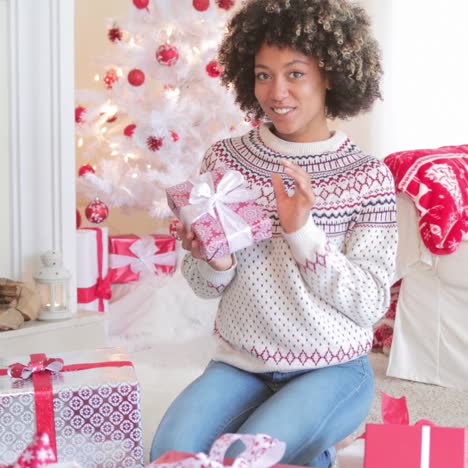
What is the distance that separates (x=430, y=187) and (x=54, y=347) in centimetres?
112

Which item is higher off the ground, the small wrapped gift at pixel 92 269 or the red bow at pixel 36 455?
the red bow at pixel 36 455

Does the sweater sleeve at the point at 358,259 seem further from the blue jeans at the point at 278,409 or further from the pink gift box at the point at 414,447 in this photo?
the pink gift box at the point at 414,447

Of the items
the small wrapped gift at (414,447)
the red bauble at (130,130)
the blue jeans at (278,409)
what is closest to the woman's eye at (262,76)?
the blue jeans at (278,409)

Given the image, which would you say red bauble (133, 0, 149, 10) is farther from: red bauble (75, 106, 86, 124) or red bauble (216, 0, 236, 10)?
red bauble (75, 106, 86, 124)

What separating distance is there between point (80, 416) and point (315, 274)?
422 mm

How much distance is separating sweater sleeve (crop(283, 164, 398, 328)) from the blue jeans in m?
0.11

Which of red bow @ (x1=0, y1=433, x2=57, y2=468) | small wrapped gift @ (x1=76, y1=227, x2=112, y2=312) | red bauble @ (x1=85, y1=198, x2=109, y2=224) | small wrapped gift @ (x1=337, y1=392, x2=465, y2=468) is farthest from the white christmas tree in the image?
red bow @ (x1=0, y1=433, x2=57, y2=468)

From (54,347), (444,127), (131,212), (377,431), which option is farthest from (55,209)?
(444,127)

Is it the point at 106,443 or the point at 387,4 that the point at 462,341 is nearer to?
the point at 106,443

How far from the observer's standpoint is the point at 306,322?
54.8 inches

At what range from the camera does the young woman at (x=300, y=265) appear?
1.34 m

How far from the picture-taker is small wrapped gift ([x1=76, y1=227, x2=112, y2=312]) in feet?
9.55

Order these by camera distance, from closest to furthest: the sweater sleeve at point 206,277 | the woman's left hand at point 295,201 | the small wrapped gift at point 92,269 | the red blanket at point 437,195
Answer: the woman's left hand at point 295,201 → the sweater sleeve at point 206,277 → the red blanket at point 437,195 → the small wrapped gift at point 92,269

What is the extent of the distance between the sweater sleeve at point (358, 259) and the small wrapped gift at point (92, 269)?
1.59 meters
